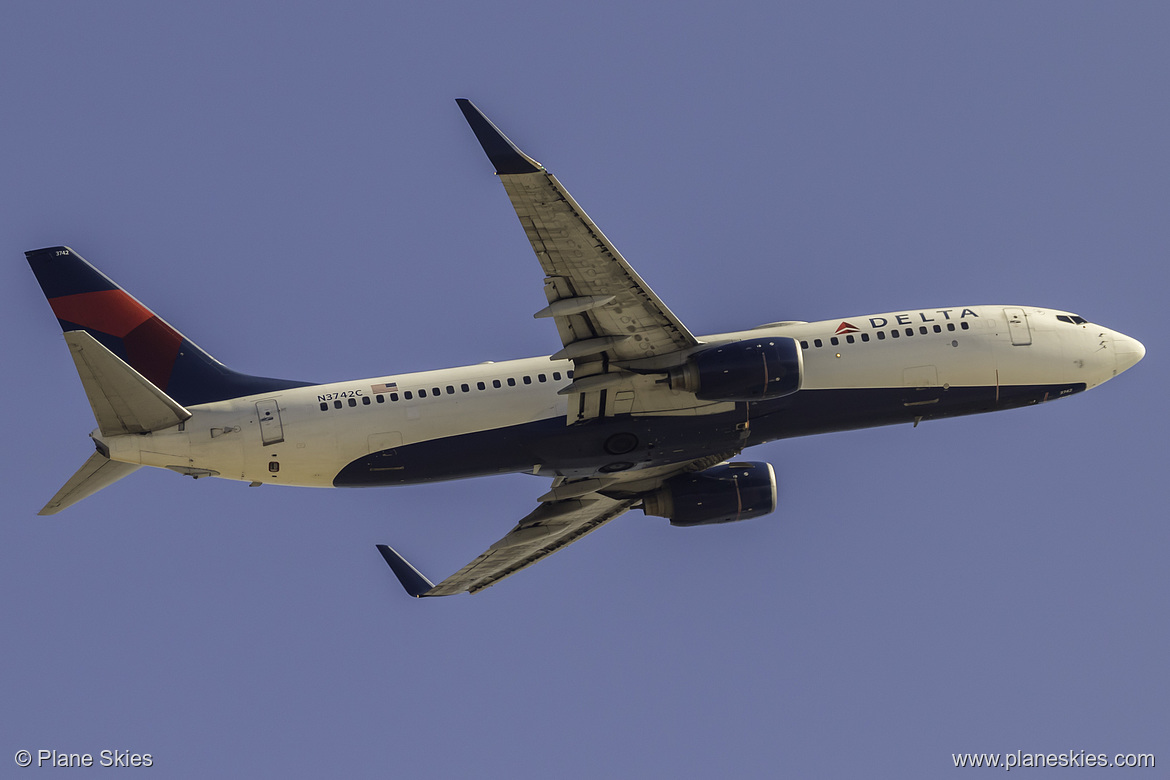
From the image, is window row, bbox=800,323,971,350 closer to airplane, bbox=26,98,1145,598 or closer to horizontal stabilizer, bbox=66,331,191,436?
airplane, bbox=26,98,1145,598

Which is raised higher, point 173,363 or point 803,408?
point 173,363

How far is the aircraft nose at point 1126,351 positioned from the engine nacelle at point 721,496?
1264cm

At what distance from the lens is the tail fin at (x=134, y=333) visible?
4297 centimetres

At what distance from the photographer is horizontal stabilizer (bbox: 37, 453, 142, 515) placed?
42.3m

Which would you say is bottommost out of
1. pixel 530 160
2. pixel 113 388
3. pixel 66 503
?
pixel 66 503

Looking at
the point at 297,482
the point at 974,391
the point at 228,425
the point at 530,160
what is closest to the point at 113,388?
the point at 228,425

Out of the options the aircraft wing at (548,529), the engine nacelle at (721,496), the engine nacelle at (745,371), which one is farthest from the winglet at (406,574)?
the engine nacelle at (745,371)

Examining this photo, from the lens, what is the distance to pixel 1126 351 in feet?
159

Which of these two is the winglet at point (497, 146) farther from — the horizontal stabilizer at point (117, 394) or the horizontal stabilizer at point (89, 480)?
the horizontal stabilizer at point (89, 480)

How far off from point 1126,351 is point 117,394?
1315 inches

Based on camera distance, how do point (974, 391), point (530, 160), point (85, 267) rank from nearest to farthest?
point (530, 160)
point (85, 267)
point (974, 391)

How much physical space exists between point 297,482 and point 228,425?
9.63 ft

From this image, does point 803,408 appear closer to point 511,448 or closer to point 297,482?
point 511,448

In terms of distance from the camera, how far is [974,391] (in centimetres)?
4656
